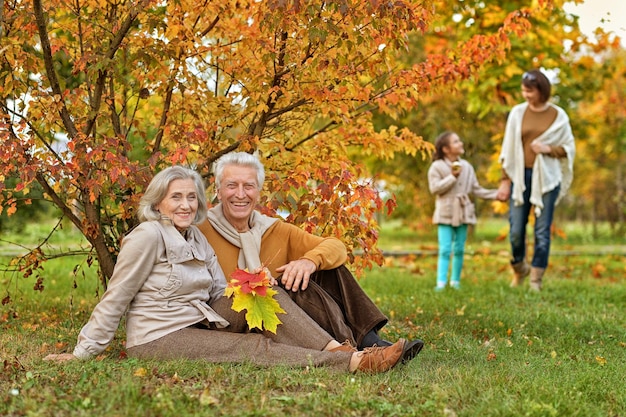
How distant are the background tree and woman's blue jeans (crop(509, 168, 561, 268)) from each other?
8.34ft

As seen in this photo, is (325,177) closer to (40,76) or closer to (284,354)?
(284,354)

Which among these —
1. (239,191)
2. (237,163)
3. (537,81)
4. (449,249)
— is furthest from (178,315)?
(537,81)

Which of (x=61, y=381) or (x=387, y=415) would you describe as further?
(x=61, y=381)

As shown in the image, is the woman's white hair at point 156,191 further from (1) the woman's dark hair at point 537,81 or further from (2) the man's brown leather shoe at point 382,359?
(1) the woman's dark hair at point 537,81

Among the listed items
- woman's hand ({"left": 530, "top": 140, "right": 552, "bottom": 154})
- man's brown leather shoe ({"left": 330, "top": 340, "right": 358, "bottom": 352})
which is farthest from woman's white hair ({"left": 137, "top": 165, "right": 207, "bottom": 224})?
woman's hand ({"left": 530, "top": 140, "right": 552, "bottom": 154})

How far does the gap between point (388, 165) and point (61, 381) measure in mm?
13283

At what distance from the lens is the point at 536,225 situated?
743cm

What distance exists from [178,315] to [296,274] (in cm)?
64

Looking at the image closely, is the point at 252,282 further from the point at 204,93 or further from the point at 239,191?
the point at 204,93

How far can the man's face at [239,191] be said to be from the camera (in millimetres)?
4258

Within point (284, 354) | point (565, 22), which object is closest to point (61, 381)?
point (284, 354)

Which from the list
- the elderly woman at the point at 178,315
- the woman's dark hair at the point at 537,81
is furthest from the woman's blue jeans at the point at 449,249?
the elderly woman at the point at 178,315

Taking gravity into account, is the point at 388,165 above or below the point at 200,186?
above

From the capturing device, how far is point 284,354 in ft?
12.4
